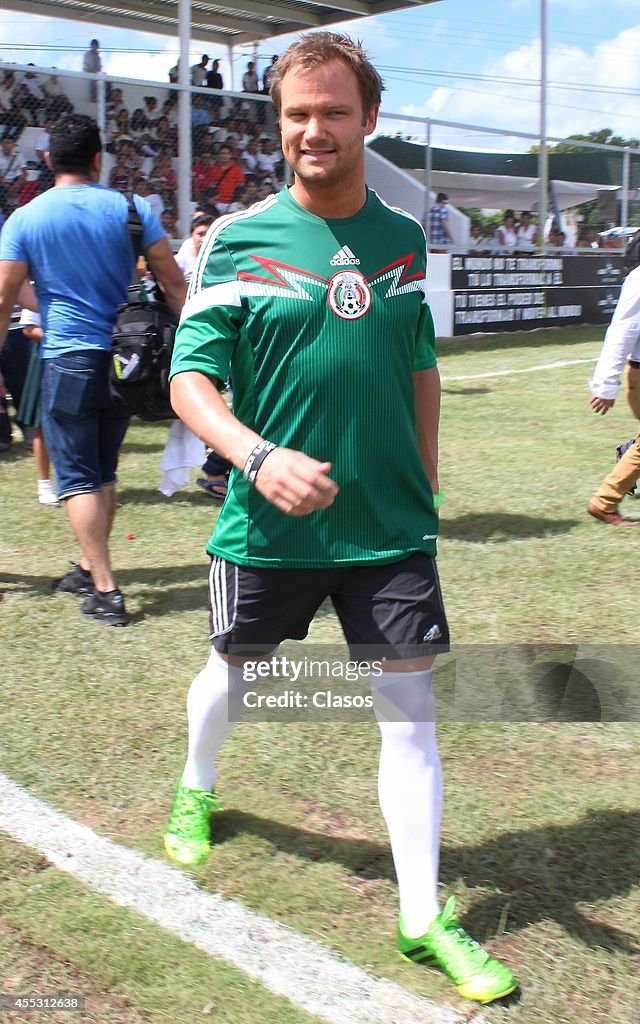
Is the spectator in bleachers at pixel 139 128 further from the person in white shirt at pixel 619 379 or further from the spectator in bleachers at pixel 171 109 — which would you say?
the person in white shirt at pixel 619 379

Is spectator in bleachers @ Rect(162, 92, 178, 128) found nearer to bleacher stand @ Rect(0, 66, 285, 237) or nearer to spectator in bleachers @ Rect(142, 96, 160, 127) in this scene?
bleacher stand @ Rect(0, 66, 285, 237)

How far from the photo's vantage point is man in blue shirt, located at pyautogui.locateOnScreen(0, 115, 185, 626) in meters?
5.00

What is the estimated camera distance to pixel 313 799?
3518 millimetres

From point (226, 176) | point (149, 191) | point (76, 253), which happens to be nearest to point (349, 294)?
point (76, 253)

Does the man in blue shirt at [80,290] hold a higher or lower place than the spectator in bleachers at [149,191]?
lower

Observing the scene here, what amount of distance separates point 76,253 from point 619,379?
3.47 meters

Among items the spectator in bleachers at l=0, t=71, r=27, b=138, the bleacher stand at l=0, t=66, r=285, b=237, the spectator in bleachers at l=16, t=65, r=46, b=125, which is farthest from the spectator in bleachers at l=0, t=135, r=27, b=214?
the spectator in bleachers at l=16, t=65, r=46, b=125

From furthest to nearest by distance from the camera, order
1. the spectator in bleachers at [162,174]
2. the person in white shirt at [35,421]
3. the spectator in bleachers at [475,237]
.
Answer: the spectator in bleachers at [475,237]
the spectator in bleachers at [162,174]
the person in white shirt at [35,421]

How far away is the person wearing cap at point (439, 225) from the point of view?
18281mm

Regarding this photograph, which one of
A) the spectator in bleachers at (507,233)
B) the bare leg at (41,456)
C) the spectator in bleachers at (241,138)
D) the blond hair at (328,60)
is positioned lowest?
the bare leg at (41,456)

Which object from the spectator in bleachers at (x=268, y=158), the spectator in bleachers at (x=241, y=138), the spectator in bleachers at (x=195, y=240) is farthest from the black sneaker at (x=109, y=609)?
the spectator in bleachers at (x=268, y=158)

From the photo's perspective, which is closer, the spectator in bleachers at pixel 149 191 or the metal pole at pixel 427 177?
the spectator in bleachers at pixel 149 191

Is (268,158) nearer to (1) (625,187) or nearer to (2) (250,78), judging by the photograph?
(2) (250,78)

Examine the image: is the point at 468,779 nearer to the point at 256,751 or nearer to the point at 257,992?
the point at 256,751
